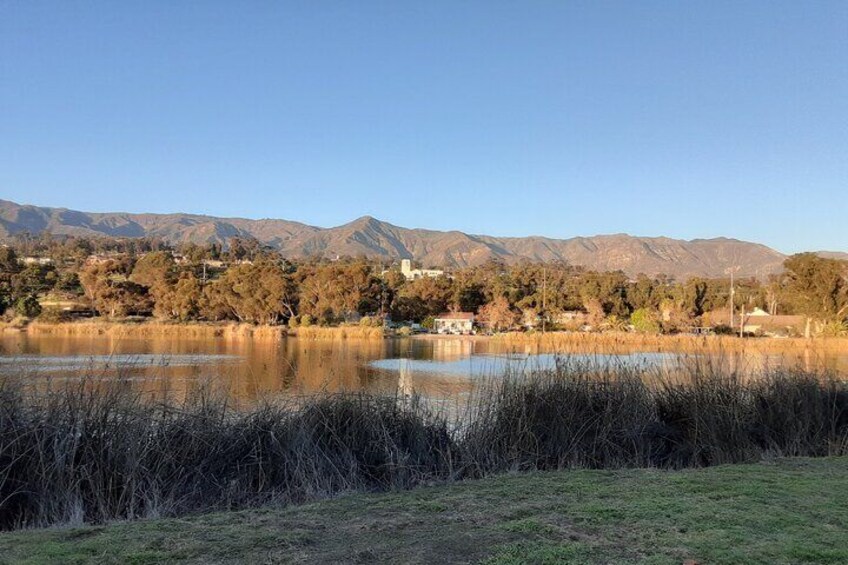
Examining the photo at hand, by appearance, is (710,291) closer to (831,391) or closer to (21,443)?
(831,391)

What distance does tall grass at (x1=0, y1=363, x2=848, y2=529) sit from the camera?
566 cm

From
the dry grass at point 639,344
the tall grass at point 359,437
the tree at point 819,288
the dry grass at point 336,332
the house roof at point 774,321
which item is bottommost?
the dry grass at point 336,332

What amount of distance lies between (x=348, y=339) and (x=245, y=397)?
40.7m

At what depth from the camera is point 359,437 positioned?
273 inches

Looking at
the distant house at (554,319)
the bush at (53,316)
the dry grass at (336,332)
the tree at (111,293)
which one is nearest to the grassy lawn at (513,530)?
the dry grass at (336,332)

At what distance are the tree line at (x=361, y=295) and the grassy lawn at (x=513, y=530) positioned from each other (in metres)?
50.7

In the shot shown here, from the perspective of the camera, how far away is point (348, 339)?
4903 cm

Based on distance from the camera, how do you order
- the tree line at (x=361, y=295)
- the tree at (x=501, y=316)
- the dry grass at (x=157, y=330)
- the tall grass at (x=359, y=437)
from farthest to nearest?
the tree at (x=501, y=316), the tree line at (x=361, y=295), the dry grass at (x=157, y=330), the tall grass at (x=359, y=437)

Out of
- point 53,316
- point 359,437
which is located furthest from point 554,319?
point 359,437

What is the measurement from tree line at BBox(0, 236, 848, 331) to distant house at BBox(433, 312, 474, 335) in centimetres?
120

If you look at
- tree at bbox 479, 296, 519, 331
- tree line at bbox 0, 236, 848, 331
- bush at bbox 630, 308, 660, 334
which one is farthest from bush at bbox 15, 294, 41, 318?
bush at bbox 630, 308, 660, 334

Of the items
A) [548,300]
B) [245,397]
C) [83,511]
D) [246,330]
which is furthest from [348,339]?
[83,511]

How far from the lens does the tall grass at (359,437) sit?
5.66 m

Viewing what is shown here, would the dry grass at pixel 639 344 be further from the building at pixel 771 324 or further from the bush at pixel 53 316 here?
the bush at pixel 53 316
